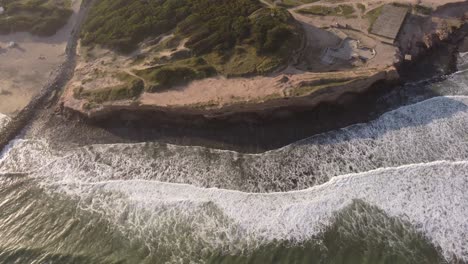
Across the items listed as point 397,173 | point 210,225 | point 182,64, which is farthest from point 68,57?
point 397,173

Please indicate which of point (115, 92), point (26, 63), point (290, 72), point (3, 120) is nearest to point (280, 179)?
point (290, 72)

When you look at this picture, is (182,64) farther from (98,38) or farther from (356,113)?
(356,113)

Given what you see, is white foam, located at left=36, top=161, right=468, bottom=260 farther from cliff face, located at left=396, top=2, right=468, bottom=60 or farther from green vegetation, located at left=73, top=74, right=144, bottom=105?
cliff face, located at left=396, top=2, right=468, bottom=60

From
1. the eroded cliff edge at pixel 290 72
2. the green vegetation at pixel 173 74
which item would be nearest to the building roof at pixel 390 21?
the eroded cliff edge at pixel 290 72

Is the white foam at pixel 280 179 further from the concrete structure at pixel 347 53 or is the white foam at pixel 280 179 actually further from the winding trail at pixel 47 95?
the concrete structure at pixel 347 53

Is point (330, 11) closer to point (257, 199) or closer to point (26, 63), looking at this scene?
point (257, 199)

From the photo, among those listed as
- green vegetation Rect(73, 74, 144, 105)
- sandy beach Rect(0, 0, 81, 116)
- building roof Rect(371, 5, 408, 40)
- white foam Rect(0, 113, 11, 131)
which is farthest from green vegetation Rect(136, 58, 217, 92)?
building roof Rect(371, 5, 408, 40)
